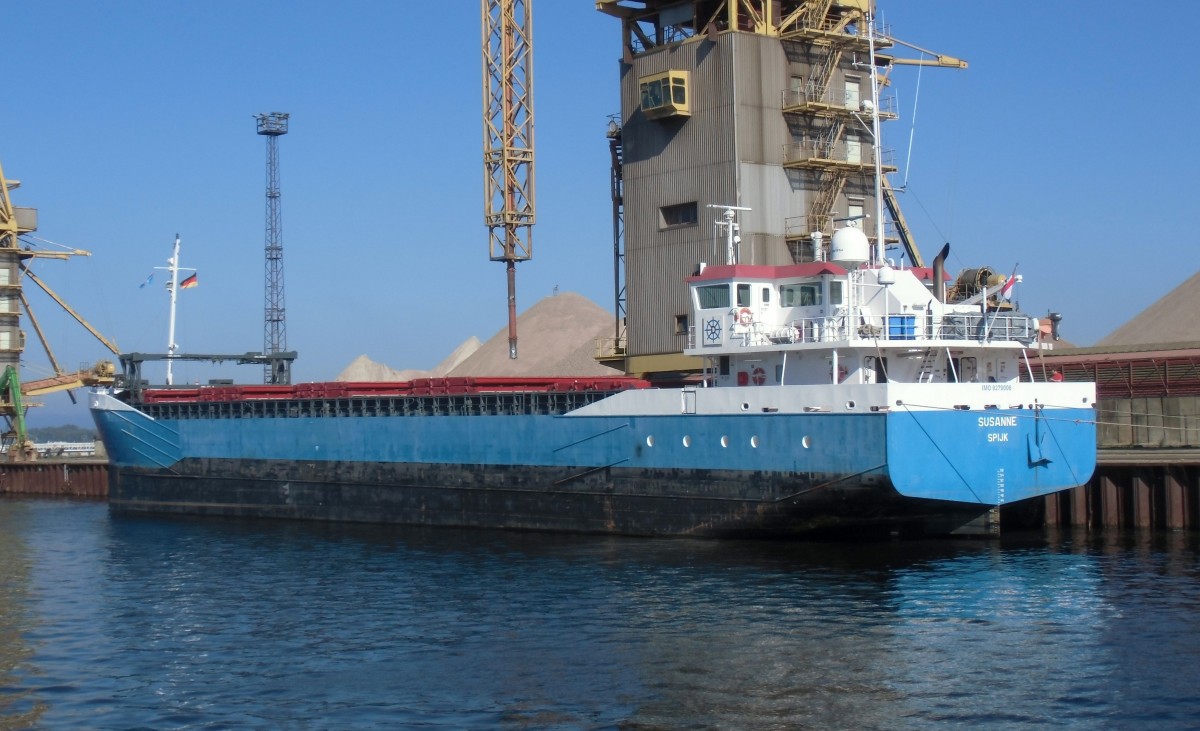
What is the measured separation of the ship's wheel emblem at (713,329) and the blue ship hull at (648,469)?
206 centimetres

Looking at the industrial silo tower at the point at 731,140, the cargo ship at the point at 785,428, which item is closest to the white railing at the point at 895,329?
the cargo ship at the point at 785,428

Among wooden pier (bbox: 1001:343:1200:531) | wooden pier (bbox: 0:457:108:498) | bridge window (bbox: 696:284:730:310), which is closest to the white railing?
bridge window (bbox: 696:284:730:310)

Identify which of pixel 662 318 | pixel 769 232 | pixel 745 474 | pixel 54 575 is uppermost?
pixel 769 232

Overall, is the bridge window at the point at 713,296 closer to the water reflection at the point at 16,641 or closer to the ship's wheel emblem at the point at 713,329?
the ship's wheel emblem at the point at 713,329

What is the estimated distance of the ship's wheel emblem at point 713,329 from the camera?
104 ft

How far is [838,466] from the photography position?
28391 millimetres

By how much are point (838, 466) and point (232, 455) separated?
2469 centimetres

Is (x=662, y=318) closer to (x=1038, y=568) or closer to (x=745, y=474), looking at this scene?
(x=745, y=474)

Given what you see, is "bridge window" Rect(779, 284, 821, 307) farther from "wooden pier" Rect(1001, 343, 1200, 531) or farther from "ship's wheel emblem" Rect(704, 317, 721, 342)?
"wooden pier" Rect(1001, 343, 1200, 531)

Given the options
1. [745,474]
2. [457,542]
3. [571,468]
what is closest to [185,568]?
[457,542]

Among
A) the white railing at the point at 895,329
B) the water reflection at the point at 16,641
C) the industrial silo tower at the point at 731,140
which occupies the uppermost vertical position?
the industrial silo tower at the point at 731,140

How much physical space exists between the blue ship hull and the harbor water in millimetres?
1045

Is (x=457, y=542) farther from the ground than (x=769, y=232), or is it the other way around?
(x=769, y=232)

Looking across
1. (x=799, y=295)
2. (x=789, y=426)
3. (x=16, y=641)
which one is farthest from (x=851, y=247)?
(x=16, y=641)
